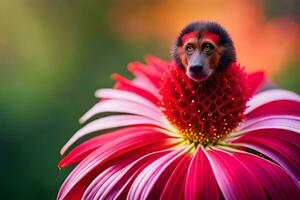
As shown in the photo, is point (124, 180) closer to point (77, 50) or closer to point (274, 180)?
point (274, 180)

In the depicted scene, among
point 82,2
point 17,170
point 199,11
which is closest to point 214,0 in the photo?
point 199,11

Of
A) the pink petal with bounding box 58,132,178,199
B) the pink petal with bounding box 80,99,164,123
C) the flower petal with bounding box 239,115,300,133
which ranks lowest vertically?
the pink petal with bounding box 58,132,178,199

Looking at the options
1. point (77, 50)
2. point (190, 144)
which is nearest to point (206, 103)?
point (190, 144)

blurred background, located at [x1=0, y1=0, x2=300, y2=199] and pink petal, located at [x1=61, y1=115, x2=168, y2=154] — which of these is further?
blurred background, located at [x1=0, y1=0, x2=300, y2=199]

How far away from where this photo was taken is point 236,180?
23 centimetres

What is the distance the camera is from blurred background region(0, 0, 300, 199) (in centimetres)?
55

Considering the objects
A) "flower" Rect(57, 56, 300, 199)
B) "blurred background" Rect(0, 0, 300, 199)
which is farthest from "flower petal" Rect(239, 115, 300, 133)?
"blurred background" Rect(0, 0, 300, 199)

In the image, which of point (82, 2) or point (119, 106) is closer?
point (119, 106)

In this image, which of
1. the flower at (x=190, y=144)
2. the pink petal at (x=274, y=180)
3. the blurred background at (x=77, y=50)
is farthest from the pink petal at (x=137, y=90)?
the blurred background at (x=77, y=50)

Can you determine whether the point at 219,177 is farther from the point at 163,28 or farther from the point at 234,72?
the point at 163,28

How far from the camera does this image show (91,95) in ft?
1.94

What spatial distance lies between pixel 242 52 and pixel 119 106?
283 mm

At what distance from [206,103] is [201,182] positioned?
2.6 inches

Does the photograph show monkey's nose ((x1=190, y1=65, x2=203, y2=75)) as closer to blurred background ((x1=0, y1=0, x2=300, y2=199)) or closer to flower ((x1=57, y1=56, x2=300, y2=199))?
flower ((x1=57, y1=56, x2=300, y2=199))
